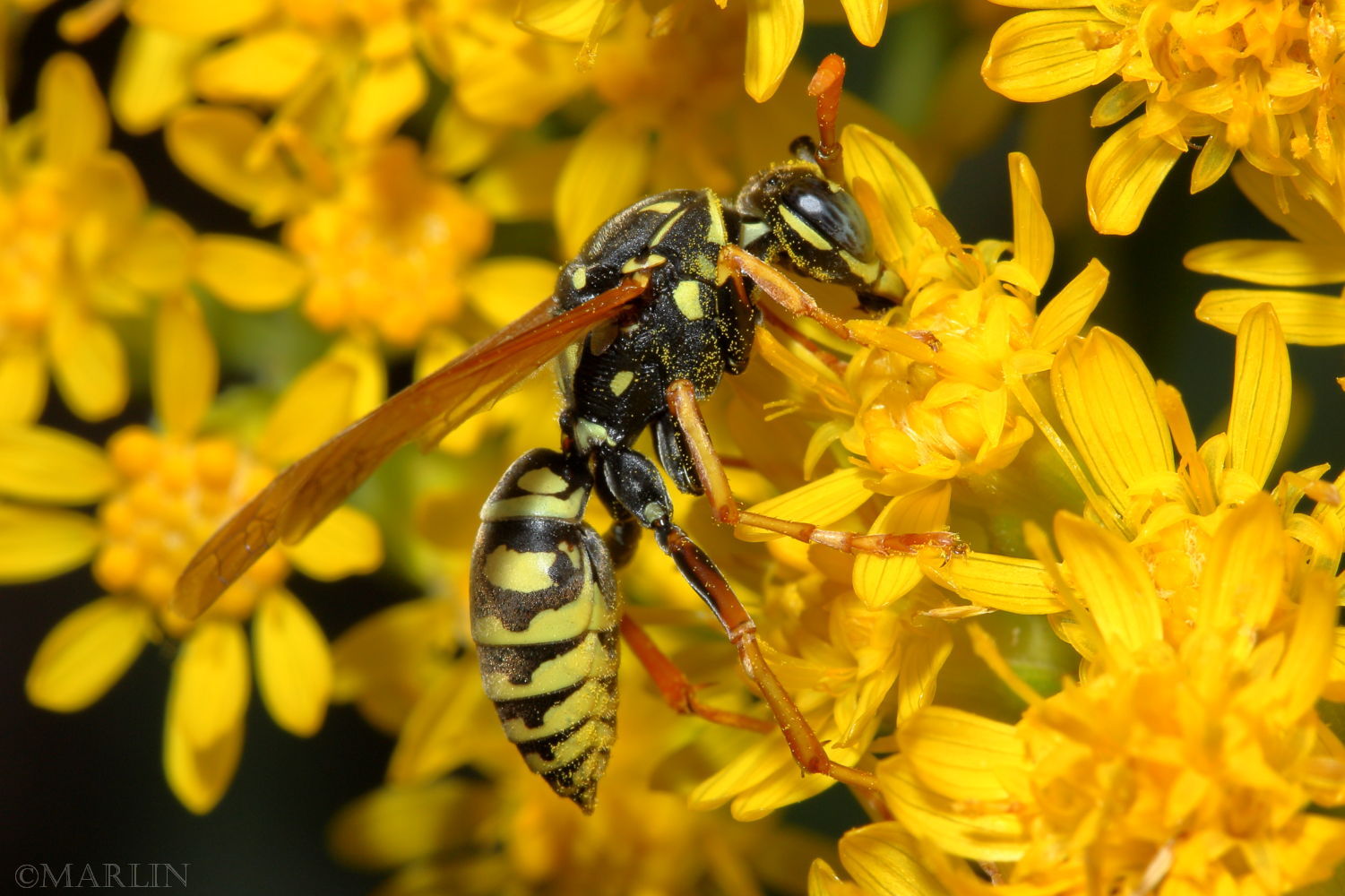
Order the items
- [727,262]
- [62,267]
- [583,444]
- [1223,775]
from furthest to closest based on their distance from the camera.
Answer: [62,267] → [583,444] → [727,262] → [1223,775]

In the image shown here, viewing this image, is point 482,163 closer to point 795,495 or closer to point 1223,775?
point 795,495

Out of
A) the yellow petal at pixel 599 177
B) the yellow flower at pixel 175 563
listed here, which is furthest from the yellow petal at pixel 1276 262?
the yellow flower at pixel 175 563

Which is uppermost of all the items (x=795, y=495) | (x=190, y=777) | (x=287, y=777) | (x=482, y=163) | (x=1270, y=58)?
(x=1270, y=58)

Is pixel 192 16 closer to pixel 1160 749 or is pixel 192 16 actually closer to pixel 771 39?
pixel 771 39

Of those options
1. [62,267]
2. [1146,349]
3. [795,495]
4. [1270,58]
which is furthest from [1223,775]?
[62,267]

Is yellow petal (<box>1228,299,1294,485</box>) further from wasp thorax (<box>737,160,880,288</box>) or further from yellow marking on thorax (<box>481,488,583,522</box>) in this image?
yellow marking on thorax (<box>481,488,583,522</box>)

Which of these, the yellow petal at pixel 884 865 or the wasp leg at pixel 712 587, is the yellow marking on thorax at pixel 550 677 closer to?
the wasp leg at pixel 712 587

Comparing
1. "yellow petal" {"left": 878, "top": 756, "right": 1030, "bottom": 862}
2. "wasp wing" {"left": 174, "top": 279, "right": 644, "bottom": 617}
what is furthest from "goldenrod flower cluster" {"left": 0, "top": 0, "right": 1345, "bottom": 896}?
"wasp wing" {"left": 174, "top": 279, "right": 644, "bottom": 617}
